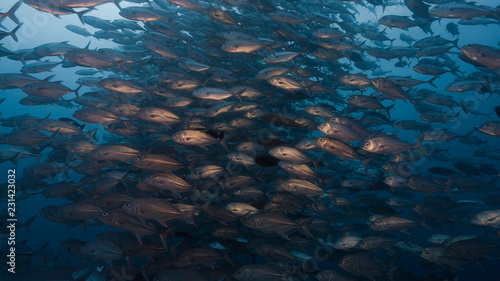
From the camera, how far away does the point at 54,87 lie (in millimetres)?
5246

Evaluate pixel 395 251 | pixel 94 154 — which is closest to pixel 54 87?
pixel 94 154

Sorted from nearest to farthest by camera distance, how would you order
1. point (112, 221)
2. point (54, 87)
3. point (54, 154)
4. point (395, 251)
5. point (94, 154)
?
point (112, 221), point (94, 154), point (54, 87), point (395, 251), point (54, 154)

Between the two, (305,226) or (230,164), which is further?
(230,164)

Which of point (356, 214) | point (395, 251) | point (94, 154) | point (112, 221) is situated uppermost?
point (94, 154)

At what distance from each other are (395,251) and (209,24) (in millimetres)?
8283

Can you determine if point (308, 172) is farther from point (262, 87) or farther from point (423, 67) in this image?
point (423, 67)

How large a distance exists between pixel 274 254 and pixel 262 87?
179 inches

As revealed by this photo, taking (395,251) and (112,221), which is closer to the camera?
(112,221)

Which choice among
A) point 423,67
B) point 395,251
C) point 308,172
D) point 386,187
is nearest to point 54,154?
point 308,172

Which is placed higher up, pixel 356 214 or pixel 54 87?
pixel 54 87

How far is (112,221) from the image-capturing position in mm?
4043

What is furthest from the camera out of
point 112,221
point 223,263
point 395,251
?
point 395,251

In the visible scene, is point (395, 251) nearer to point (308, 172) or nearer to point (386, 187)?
point (386, 187)

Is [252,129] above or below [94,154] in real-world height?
below
